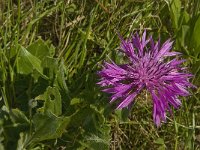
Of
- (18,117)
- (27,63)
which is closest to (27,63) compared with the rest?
(27,63)

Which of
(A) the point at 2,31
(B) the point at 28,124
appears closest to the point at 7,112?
(B) the point at 28,124

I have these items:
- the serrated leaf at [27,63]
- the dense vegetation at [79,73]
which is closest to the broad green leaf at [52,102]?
the dense vegetation at [79,73]

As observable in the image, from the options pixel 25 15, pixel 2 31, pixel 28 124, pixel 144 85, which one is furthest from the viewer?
pixel 25 15

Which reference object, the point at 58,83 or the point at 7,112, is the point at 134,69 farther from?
the point at 7,112

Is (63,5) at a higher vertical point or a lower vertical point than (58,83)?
higher

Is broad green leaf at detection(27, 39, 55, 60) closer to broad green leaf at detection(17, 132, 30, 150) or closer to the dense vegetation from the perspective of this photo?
the dense vegetation

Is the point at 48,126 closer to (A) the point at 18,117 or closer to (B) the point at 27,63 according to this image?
(A) the point at 18,117

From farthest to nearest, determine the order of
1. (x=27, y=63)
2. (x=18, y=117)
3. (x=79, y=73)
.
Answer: (x=79, y=73), (x=27, y=63), (x=18, y=117)
